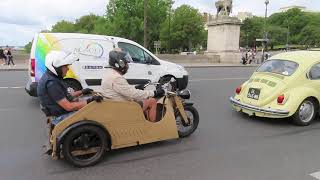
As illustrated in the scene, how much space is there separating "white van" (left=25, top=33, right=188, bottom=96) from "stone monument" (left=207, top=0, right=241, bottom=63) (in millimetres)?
30105

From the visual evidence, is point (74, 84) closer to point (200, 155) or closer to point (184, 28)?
point (200, 155)

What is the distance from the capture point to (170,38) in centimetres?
6694

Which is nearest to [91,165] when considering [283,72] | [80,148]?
[80,148]

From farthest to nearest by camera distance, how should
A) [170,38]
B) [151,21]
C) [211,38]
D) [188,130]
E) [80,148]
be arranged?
[170,38], [151,21], [211,38], [188,130], [80,148]

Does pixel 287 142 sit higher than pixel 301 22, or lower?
lower

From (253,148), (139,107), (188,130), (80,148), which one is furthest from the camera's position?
(188,130)

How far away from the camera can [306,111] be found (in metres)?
7.55

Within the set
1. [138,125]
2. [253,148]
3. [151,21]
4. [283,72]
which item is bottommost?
[253,148]

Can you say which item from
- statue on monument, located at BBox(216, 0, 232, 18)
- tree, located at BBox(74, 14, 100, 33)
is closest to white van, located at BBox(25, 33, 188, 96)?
statue on monument, located at BBox(216, 0, 232, 18)

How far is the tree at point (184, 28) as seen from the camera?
68306mm

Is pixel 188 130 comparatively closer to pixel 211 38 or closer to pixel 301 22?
pixel 211 38

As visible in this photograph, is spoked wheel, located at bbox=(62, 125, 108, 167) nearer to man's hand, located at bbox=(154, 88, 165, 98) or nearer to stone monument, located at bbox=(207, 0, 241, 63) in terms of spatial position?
man's hand, located at bbox=(154, 88, 165, 98)

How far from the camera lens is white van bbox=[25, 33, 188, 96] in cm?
955

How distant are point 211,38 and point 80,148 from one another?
126ft
